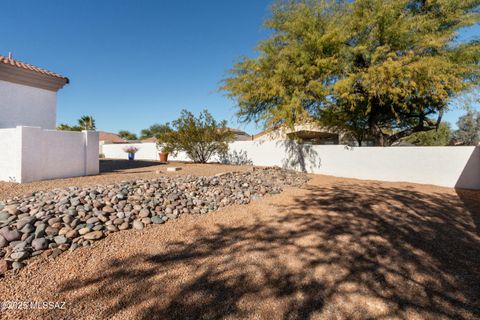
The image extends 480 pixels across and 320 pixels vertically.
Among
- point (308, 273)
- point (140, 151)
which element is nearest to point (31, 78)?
point (308, 273)

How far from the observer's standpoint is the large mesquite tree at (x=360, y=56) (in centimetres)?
825

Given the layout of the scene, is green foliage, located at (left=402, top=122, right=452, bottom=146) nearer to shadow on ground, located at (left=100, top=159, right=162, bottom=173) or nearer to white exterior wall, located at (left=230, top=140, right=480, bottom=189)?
white exterior wall, located at (left=230, top=140, right=480, bottom=189)

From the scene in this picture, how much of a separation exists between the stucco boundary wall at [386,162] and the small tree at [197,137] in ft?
10.6

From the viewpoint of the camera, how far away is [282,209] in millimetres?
5160

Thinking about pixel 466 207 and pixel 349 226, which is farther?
pixel 466 207

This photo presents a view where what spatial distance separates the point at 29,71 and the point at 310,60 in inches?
477

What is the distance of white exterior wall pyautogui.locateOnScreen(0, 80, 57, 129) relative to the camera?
8.65 m

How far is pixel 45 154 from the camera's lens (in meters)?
6.49

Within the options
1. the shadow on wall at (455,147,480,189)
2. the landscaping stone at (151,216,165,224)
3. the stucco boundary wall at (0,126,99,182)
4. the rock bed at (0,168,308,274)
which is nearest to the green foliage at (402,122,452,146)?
the shadow on wall at (455,147,480,189)

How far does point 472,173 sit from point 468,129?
103 feet

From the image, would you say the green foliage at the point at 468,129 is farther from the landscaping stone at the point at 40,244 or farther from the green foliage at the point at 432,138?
the landscaping stone at the point at 40,244

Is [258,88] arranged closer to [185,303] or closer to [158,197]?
[158,197]

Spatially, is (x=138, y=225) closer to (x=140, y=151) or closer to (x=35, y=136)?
(x=35, y=136)

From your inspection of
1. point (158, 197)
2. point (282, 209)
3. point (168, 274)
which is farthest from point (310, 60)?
point (168, 274)
